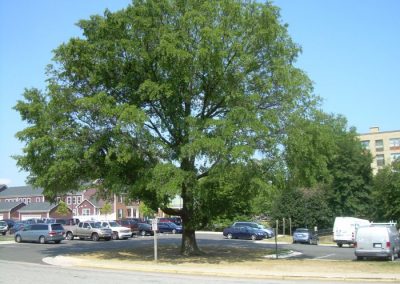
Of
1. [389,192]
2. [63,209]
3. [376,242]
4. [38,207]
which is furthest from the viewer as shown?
[38,207]

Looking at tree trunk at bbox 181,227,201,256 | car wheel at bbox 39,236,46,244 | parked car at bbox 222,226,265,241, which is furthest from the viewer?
parked car at bbox 222,226,265,241

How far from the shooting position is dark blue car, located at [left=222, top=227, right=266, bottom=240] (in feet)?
164

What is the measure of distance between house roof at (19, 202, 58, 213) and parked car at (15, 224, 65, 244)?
166 feet

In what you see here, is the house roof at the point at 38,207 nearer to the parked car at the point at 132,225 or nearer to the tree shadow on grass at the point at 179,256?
the parked car at the point at 132,225

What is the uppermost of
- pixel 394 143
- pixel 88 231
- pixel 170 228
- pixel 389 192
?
pixel 394 143

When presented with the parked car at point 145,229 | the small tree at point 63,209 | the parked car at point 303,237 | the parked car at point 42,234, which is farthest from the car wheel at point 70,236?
the small tree at point 63,209

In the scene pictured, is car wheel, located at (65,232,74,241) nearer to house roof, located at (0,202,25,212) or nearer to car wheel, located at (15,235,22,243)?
car wheel, located at (15,235,22,243)

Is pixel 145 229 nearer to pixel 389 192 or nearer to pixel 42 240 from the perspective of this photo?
pixel 42 240

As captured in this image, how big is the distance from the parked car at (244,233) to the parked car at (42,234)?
17258 millimetres

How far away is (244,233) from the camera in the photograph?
50344mm

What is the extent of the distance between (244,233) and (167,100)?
89.2 ft

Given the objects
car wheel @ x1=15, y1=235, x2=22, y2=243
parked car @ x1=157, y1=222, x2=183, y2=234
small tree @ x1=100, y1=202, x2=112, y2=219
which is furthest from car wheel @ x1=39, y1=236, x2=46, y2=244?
small tree @ x1=100, y1=202, x2=112, y2=219

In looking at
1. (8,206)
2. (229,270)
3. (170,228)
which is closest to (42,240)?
(170,228)

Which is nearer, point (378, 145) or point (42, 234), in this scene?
point (42, 234)
